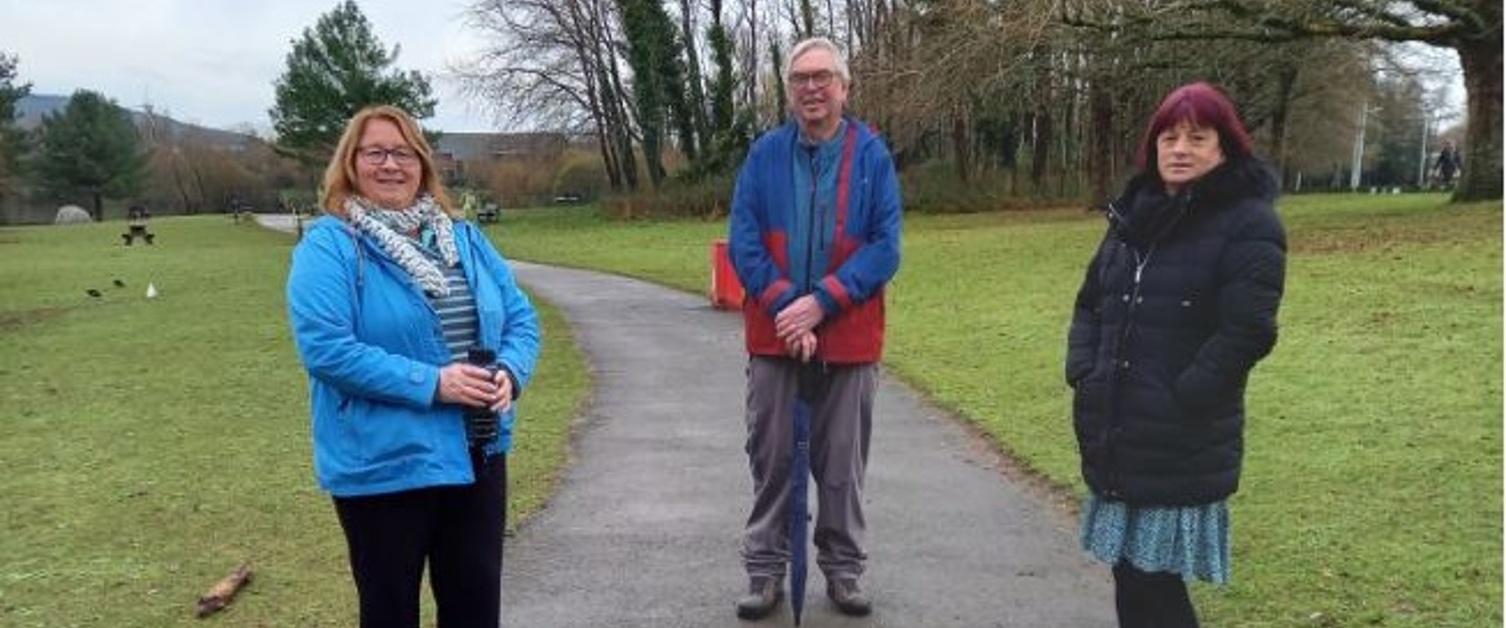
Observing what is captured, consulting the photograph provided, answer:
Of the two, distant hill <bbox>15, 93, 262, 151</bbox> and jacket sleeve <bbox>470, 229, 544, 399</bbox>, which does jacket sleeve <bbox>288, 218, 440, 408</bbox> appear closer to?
jacket sleeve <bbox>470, 229, 544, 399</bbox>

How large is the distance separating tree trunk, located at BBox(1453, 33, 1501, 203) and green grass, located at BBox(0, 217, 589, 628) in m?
17.1

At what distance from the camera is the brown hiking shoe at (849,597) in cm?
447

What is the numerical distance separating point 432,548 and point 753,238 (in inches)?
59.5

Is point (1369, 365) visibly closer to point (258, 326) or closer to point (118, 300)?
point (258, 326)

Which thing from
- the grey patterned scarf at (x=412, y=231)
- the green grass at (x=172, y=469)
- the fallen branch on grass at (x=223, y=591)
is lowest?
the green grass at (x=172, y=469)

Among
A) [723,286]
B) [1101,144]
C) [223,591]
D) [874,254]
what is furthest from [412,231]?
[1101,144]

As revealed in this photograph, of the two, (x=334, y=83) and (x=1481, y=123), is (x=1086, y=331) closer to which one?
(x=1481, y=123)

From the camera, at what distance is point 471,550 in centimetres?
351

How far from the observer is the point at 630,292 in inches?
753

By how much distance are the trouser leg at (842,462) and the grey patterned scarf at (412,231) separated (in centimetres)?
150

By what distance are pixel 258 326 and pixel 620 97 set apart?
40273 mm

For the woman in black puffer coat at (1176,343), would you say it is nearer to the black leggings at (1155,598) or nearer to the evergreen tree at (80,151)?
the black leggings at (1155,598)

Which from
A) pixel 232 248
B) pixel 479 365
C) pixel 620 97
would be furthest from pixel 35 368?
pixel 620 97

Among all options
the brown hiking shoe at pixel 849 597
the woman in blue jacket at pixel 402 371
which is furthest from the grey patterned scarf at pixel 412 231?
the brown hiking shoe at pixel 849 597
